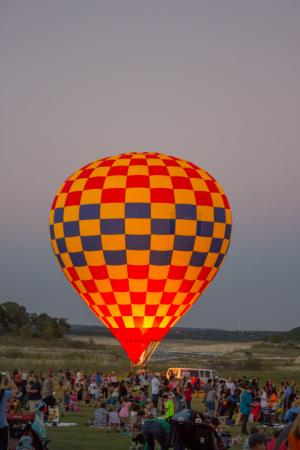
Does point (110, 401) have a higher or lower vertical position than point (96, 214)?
lower

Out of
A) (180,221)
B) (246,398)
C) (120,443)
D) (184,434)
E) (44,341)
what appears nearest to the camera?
(184,434)

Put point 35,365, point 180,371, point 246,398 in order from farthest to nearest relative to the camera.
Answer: point 35,365 → point 180,371 → point 246,398

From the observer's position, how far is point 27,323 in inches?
3511

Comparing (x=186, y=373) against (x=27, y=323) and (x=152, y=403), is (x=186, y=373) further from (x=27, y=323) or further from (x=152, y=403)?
(x=27, y=323)

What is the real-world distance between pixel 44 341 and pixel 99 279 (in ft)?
180

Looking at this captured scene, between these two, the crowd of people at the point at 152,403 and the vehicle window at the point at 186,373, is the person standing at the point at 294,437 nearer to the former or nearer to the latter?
the crowd of people at the point at 152,403

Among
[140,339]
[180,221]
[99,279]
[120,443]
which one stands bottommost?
[120,443]

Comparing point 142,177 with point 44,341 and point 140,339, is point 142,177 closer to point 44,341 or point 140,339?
point 140,339

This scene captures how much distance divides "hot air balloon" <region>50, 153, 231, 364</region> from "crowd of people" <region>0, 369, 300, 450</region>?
193 centimetres

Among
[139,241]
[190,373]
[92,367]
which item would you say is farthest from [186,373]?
[92,367]

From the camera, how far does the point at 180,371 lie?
1206 inches

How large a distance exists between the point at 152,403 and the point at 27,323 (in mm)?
69343

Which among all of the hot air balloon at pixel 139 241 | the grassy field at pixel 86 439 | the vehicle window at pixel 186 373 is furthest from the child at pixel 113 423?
the vehicle window at pixel 186 373

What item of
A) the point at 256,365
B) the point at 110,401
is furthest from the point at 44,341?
the point at 110,401
